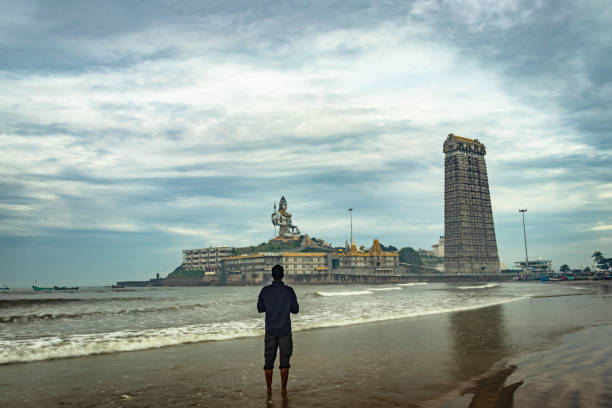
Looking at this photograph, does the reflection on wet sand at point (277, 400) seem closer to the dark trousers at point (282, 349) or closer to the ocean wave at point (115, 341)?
the dark trousers at point (282, 349)

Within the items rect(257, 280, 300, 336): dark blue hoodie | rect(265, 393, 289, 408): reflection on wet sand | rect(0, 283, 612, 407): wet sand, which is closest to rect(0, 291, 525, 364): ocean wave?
rect(0, 283, 612, 407): wet sand

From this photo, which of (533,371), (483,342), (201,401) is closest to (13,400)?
(201,401)

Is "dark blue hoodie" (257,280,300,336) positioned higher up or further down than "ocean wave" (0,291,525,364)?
higher up

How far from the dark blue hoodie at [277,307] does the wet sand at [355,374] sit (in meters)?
1.26

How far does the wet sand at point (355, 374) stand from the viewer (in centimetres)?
840

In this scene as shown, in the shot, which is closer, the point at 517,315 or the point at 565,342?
the point at 565,342

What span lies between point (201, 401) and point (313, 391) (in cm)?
218

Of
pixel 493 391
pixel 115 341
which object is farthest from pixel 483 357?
pixel 115 341

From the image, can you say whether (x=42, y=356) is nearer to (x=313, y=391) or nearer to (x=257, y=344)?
(x=257, y=344)

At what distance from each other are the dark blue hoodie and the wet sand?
4.14 ft

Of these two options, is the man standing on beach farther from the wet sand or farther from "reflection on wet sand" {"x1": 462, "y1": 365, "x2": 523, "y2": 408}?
"reflection on wet sand" {"x1": 462, "y1": 365, "x2": 523, "y2": 408}

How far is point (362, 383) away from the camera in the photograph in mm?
9641

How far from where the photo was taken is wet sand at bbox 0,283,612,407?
8.40 meters

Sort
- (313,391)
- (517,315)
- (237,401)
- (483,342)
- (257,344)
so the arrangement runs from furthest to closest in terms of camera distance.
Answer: (517,315) → (257,344) → (483,342) → (313,391) → (237,401)
